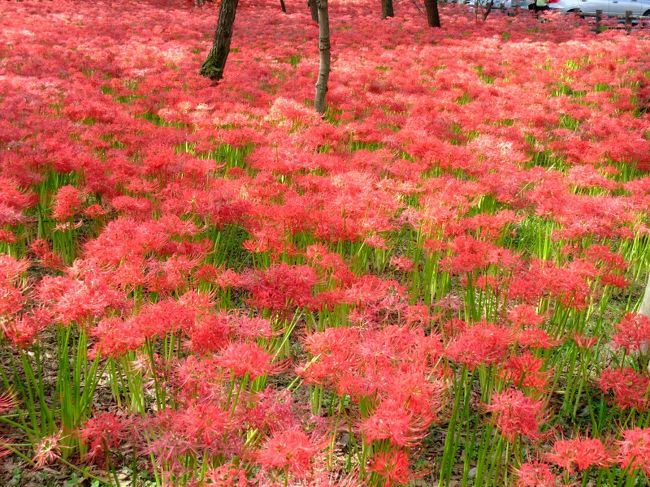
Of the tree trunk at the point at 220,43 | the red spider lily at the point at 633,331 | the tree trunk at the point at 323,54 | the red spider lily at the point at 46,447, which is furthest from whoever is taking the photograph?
the tree trunk at the point at 220,43

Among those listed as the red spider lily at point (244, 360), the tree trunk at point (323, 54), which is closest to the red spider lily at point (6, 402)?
the red spider lily at point (244, 360)

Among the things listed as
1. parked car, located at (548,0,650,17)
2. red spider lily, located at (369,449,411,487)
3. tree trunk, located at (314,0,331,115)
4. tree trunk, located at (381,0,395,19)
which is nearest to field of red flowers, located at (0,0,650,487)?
red spider lily, located at (369,449,411,487)

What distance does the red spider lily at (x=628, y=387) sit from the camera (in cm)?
273

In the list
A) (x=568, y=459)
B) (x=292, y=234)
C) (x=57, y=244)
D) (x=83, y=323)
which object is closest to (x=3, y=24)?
(x=57, y=244)

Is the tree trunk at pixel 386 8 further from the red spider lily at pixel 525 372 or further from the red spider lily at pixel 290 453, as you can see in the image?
the red spider lily at pixel 290 453

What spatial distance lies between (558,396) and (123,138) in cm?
483

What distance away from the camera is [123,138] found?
6195 mm

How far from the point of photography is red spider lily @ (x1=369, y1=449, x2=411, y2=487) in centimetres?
217

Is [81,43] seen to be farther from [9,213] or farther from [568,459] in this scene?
[568,459]

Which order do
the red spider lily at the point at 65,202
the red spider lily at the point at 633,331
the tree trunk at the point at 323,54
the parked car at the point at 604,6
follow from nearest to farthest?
the red spider lily at the point at 633,331 < the red spider lily at the point at 65,202 < the tree trunk at the point at 323,54 < the parked car at the point at 604,6

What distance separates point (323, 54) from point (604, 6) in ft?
83.3

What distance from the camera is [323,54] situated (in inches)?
332

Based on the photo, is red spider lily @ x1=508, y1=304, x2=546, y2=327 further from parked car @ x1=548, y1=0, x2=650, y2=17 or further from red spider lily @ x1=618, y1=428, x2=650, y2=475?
parked car @ x1=548, y1=0, x2=650, y2=17

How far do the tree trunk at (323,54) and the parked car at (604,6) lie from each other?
23977mm
